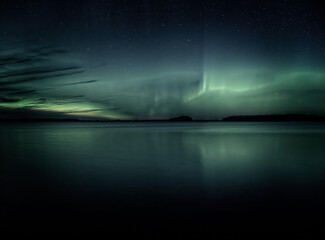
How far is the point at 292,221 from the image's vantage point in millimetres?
5426

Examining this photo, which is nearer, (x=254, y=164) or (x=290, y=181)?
(x=290, y=181)

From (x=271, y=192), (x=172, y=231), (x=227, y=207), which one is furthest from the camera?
(x=271, y=192)

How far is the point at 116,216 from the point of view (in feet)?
18.8

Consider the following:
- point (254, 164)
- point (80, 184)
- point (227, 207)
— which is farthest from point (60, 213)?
point (254, 164)

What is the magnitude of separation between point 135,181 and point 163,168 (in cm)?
295

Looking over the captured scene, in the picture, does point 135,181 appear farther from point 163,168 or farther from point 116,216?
point 116,216

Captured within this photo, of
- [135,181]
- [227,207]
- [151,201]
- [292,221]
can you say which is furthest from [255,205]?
[135,181]

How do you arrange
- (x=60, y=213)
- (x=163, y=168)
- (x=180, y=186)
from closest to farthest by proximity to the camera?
1. (x=60, y=213)
2. (x=180, y=186)
3. (x=163, y=168)

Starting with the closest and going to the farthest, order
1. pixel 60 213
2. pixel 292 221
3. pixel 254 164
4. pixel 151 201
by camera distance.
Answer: pixel 292 221
pixel 60 213
pixel 151 201
pixel 254 164

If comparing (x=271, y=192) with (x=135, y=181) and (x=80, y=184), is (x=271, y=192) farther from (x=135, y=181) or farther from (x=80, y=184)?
(x=80, y=184)

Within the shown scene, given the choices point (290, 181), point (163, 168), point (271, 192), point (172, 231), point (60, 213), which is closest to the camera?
Answer: point (172, 231)

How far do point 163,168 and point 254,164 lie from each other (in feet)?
14.3

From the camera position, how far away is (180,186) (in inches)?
342

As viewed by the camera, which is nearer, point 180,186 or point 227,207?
point 227,207
